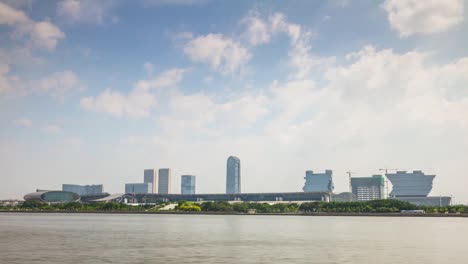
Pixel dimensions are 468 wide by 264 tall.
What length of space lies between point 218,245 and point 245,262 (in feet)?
61.0

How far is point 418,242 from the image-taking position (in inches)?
2955

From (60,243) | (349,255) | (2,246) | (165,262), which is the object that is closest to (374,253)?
(349,255)

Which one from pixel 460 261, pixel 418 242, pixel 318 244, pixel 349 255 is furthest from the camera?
pixel 418 242

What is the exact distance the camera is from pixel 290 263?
4872 centimetres

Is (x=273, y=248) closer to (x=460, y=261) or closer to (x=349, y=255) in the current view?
(x=349, y=255)

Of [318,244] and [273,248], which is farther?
[318,244]

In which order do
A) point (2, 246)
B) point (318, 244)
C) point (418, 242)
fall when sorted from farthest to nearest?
1. point (418, 242)
2. point (318, 244)
3. point (2, 246)

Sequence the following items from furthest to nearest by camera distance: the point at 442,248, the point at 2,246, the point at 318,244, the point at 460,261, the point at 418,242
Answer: the point at 418,242, the point at 318,244, the point at 442,248, the point at 2,246, the point at 460,261

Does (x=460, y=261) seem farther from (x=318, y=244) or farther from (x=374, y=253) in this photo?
(x=318, y=244)

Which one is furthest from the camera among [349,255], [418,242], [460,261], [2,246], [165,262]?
[418,242]

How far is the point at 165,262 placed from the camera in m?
48.1

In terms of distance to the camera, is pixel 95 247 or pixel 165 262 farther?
pixel 95 247

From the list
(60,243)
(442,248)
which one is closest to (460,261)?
(442,248)

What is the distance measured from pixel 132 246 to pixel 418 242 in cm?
4223
